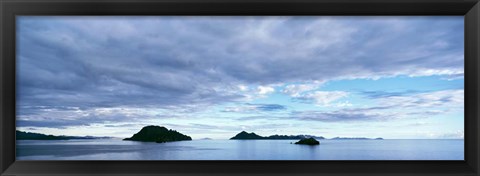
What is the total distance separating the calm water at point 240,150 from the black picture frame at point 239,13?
5 centimetres

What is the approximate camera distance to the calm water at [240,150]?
4.32 feet

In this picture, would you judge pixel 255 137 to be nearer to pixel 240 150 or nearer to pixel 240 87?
pixel 240 150

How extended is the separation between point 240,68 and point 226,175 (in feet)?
1.77

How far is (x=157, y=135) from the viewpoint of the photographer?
5.87 feet

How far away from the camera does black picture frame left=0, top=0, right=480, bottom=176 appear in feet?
4.02

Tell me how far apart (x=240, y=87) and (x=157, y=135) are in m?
0.50

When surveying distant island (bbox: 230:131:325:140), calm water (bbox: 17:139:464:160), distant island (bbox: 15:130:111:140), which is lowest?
calm water (bbox: 17:139:464:160)

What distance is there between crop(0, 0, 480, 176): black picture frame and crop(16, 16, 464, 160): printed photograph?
0.04 meters

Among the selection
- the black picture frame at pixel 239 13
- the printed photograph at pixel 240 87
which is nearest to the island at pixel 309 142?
the printed photograph at pixel 240 87

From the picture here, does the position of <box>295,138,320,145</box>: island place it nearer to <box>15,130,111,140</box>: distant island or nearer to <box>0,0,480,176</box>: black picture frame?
<box>0,0,480,176</box>: black picture frame

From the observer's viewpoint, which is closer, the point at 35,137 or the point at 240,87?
the point at 35,137

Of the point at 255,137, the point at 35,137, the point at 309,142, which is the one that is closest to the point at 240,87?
the point at 255,137

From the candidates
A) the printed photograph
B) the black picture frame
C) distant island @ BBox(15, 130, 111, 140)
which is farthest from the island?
Answer: distant island @ BBox(15, 130, 111, 140)

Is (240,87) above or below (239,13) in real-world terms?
below
